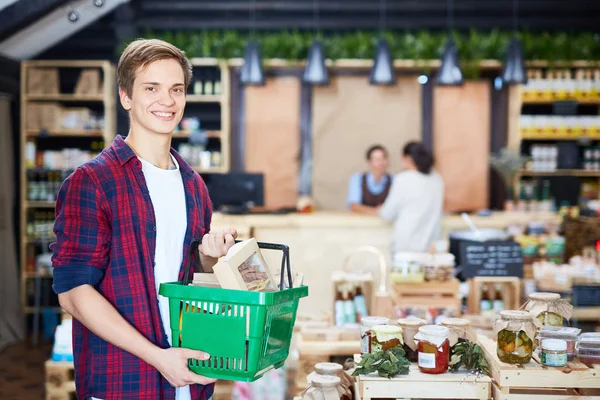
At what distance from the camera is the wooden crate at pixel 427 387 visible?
8.94 ft

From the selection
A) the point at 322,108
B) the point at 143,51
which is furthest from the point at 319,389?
the point at 322,108

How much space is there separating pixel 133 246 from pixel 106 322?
208 millimetres

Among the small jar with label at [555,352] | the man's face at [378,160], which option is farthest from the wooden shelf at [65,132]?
the small jar with label at [555,352]

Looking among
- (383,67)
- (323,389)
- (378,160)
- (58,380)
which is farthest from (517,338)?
(378,160)

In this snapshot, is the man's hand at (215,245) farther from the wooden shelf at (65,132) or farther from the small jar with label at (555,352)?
the wooden shelf at (65,132)

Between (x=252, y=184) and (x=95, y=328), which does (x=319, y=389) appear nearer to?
(x=95, y=328)

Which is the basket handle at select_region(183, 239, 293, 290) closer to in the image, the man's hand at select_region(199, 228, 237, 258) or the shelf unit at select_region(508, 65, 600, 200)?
the man's hand at select_region(199, 228, 237, 258)

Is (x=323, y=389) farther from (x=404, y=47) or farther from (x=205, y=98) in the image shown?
(x=404, y=47)

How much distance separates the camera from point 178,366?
6.32 ft

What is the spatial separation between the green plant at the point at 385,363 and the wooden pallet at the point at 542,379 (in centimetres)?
34

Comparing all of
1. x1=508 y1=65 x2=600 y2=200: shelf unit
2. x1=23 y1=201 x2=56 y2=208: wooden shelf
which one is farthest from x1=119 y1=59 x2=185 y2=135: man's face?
x1=508 y1=65 x2=600 y2=200: shelf unit

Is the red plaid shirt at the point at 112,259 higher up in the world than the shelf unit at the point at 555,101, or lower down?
lower down

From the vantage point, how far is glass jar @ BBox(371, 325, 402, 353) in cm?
294

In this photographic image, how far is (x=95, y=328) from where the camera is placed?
1890 mm
